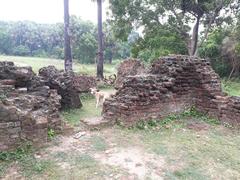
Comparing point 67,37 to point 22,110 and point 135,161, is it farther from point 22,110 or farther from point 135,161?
point 135,161

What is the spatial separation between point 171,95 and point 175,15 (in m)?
12.5

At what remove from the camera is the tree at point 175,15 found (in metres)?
18.8

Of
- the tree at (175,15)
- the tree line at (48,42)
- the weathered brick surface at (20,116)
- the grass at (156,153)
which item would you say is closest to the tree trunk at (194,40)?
the tree at (175,15)

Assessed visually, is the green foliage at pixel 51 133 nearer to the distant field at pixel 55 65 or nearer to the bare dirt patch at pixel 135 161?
the bare dirt patch at pixel 135 161

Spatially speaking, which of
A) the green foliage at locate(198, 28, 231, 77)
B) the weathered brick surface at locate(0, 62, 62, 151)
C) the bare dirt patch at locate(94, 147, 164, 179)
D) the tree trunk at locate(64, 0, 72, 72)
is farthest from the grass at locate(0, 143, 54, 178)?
the green foliage at locate(198, 28, 231, 77)

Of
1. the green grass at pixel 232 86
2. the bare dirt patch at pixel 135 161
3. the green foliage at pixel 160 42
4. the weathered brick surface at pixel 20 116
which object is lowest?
the green grass at pixel 232 86

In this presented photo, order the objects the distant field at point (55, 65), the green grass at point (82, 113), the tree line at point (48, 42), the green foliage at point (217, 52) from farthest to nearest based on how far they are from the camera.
→ 1. the tree line at point (48, 42)
2. the distant field at point (55, 65)
3. the green foliage at point (217, 52)
4. the green grass at point (82, 113)

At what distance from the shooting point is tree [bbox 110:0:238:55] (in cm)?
1877

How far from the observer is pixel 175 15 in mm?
19266

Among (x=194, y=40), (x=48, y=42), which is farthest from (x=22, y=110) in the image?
(x=48, y=42)

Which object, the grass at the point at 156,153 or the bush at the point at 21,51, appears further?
the bush at the point at 21,51

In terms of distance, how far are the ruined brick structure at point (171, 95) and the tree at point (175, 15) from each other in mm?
11111

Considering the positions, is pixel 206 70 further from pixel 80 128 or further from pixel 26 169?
pixel 26 169

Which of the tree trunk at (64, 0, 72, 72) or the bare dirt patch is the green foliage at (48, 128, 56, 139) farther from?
the tree trunk at (64, 0, 72, 72)
